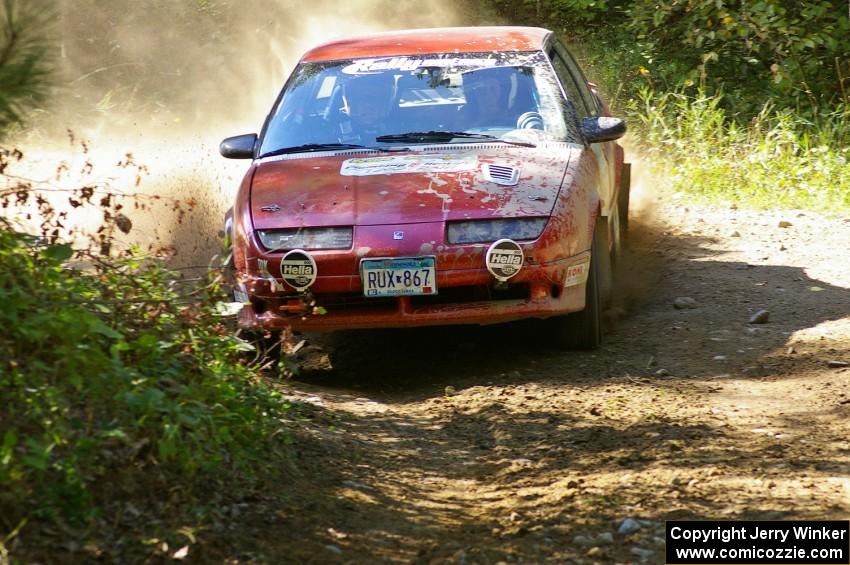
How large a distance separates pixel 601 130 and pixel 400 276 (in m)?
1.72

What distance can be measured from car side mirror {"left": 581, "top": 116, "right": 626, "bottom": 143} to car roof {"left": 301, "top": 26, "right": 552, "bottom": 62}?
0.81 metres

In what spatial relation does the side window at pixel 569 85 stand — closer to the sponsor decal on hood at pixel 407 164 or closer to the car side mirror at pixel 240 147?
the sponsor decal on hood at pixel 407 164

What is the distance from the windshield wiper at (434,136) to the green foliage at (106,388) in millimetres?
2211

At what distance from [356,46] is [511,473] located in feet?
12.3

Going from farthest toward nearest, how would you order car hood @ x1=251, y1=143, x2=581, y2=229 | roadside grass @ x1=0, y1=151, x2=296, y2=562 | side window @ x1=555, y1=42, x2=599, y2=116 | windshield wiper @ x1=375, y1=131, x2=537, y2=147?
side window @ x1=555, y1=42, x2=599, y2=116 → windshield wiper @ x1=375, y1=131, x2=537, y2=147 → car hood @ x1=251, y1=143, x2=581, y2=229 → roadside grass @ x1=0, y1=151, x2=296, y2=562

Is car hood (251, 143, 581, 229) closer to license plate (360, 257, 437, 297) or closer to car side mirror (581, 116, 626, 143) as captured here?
license plate (360, 257, 437, 297)

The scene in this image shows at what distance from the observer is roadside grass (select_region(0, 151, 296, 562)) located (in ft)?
11.5

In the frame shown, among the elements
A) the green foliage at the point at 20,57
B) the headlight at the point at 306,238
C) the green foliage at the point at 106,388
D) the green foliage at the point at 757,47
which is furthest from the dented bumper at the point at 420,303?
the green foliage at the point at 757,47

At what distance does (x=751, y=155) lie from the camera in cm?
1091

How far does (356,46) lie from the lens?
24.7 ft

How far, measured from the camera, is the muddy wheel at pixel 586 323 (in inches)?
247

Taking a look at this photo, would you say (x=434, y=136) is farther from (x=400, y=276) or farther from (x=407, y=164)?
(x=400, y=276)

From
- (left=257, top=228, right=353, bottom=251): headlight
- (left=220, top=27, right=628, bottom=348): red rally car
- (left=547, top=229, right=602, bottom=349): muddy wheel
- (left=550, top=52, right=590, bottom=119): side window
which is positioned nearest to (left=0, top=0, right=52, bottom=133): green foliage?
(left=220, top=27, right=628, bottom=348): red rally car

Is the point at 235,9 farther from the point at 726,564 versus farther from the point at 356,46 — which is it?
the point at 726,564
